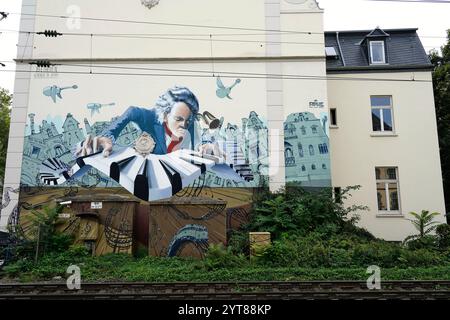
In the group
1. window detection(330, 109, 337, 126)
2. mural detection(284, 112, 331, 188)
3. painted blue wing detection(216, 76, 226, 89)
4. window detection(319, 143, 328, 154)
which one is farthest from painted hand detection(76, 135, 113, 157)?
window detection(330, 109, 337, 126)

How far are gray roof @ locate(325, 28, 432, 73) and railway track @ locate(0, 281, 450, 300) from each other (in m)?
10.9

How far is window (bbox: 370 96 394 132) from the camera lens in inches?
668

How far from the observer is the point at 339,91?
17.1 meters

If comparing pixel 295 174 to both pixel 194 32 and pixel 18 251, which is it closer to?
pixel 194 32

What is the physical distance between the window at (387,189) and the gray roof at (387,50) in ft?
15.3

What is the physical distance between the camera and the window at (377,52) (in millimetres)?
17547

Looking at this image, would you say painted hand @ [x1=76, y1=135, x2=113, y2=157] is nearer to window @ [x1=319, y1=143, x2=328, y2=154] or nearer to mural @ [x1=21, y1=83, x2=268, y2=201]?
mural @ [x1=21, y1=83, x2=268, y2=201]

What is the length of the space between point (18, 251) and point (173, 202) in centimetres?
537

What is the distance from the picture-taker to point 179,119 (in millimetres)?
15430

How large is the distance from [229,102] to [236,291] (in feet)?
28.8

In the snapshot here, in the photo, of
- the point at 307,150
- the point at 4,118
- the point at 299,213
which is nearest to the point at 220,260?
the point at 299,213

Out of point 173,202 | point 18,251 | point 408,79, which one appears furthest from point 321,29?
point 18,251
